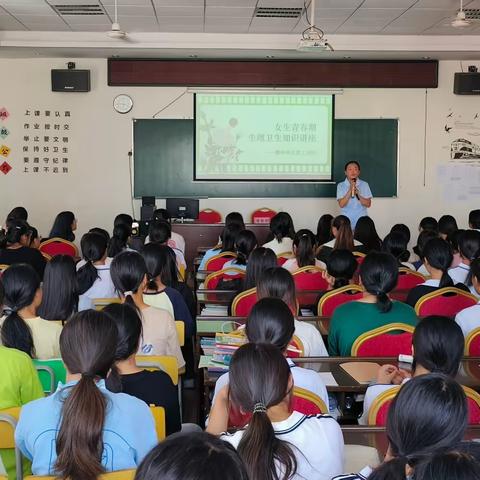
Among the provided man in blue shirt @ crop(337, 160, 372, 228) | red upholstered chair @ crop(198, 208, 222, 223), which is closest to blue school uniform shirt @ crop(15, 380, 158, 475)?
man in blue shirt @ crop(337, 160, 372, 228)

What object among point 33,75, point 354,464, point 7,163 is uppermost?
point 33,75

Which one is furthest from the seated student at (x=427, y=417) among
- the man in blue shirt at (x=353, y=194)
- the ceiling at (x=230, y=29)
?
the man in blue shirt at (x=353, y=194)

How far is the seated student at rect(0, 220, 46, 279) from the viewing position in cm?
545

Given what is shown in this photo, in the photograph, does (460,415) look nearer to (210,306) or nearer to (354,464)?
(354,464)

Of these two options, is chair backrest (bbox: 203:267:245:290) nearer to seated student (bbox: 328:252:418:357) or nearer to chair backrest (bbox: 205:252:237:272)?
chair backrest (bbox: 205:252:237:272)

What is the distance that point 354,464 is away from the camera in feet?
6.46

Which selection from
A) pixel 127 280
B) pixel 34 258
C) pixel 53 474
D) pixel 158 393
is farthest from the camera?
pixel 34 258

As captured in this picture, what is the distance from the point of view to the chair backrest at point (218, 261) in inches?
217

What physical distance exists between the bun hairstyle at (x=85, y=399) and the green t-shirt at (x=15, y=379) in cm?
53

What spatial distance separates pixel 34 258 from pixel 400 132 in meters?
5.72

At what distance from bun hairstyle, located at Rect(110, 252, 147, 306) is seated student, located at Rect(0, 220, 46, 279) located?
217 cm

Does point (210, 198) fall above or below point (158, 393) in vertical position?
above

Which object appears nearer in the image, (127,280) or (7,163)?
(127,280)

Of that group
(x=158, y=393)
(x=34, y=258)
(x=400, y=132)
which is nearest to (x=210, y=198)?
(x=400, y=132)
